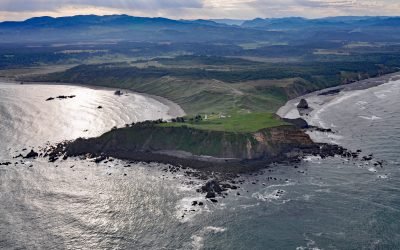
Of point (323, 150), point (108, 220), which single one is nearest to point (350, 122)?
point (323, 150)

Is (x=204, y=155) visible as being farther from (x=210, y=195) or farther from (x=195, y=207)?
(x=195, y=207)

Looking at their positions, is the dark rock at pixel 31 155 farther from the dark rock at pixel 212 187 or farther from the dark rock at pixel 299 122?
the dark rock at pixel 299 122

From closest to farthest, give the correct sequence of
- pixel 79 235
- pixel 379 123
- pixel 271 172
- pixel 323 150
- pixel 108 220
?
pixel 79 235 → pixel 108 220 → pixel 271 172 → pixel 323 150 → pixel 379 123

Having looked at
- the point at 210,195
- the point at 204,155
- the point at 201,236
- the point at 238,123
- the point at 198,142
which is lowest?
the point at 201,236

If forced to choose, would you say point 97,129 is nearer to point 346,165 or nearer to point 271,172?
point 271,172

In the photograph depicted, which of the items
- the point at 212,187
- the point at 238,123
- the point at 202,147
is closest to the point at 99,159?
the point at 202,147

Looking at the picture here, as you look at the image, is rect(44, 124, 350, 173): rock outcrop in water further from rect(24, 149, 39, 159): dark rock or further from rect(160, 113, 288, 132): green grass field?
rect(24, 149, 39, 159): dark rock
